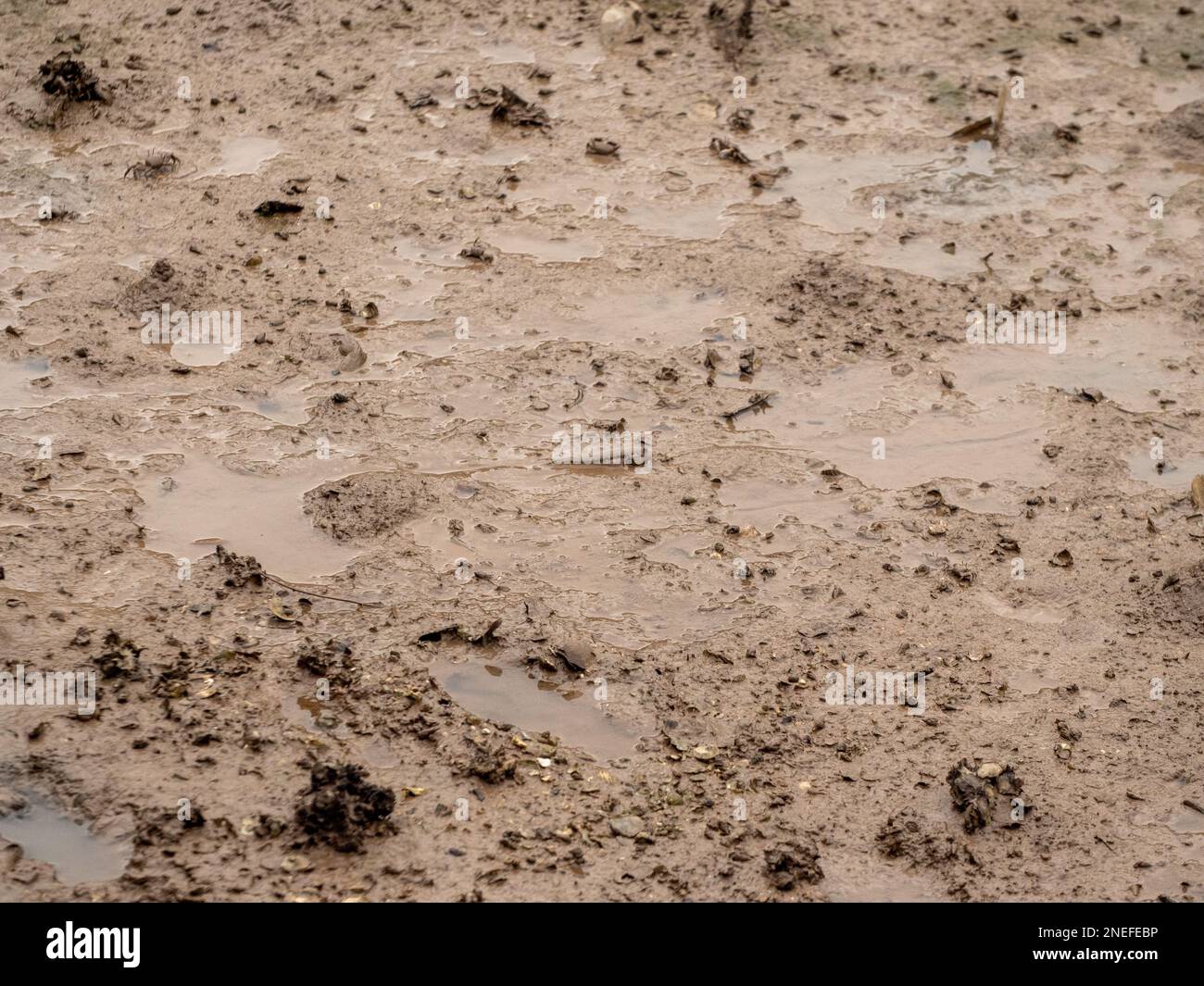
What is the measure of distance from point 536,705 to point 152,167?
167 inches

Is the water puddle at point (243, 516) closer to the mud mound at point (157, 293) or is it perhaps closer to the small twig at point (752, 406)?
the mud mound at point (157, 293)

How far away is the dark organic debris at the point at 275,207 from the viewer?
7.02 metres

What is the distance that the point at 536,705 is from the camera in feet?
15.1

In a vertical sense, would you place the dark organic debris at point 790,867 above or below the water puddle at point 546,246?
below

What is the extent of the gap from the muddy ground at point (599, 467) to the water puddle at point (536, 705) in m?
0.02

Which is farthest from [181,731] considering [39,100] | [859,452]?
[39,100]

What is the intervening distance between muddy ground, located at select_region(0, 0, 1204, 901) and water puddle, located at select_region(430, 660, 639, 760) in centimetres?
2

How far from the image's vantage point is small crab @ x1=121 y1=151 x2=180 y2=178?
23.9 ft

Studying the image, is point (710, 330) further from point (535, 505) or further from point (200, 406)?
point (200, 406)

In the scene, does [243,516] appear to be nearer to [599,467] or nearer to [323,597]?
[323,597]

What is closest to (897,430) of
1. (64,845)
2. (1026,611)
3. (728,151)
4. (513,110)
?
(1026,611)

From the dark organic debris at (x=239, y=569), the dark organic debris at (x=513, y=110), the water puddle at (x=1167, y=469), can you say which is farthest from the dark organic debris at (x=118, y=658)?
the dark organic debris at (x=513, y=110)

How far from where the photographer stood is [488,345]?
250 inches

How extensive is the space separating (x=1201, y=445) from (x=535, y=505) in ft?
9.81
